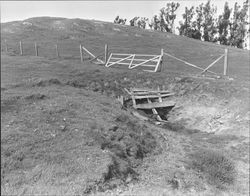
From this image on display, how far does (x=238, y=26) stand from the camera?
60.8 metres

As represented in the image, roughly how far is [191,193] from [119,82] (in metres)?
9.31

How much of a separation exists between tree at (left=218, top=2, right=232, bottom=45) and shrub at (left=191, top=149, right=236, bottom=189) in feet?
202

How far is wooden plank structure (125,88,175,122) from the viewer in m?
12.9

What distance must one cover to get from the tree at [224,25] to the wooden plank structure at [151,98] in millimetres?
55783

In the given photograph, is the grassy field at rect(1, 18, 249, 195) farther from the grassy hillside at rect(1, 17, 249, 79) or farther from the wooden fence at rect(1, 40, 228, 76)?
the grassy hillside at rect(1, 17, 249, 79)

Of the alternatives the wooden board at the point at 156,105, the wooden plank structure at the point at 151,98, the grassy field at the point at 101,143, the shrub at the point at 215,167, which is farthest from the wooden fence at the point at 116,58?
the shrub at the point at 215,167

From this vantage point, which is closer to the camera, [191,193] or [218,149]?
[191,193]

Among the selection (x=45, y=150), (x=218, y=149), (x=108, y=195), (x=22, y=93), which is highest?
(x=22, y=93)

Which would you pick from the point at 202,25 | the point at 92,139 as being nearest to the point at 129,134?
the point at 92,139

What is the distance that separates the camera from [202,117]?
453 inches

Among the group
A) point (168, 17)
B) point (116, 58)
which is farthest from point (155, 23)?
point (116, 58)

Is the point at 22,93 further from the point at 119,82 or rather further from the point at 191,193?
the point at 119,82

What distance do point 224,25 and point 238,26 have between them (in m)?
3.31

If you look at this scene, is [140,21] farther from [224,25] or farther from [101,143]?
[101,143]
